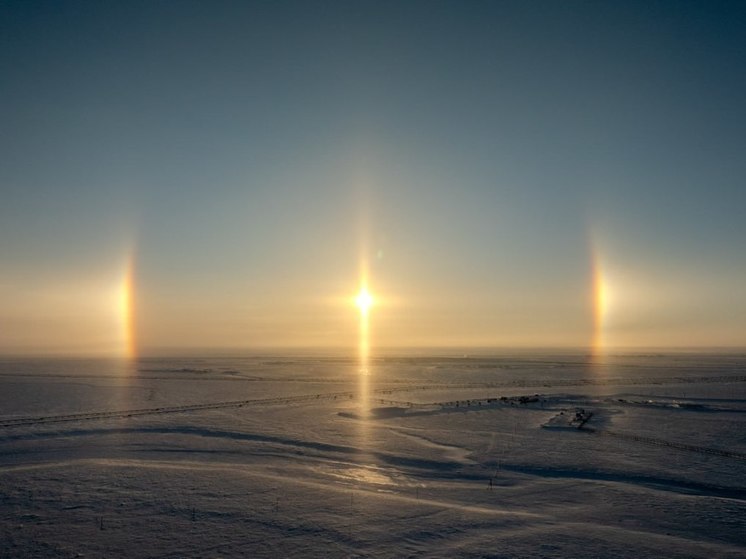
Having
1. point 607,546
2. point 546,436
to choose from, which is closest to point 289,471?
point 607,546

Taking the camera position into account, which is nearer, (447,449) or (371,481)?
(371,481)

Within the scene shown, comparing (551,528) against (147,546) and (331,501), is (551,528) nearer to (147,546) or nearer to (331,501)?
(331,501)

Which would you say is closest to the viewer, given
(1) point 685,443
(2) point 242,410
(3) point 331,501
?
(3) point 331,501

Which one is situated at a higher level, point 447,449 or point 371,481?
point 371,481

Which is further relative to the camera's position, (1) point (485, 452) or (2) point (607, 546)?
(1) point (485, 452)

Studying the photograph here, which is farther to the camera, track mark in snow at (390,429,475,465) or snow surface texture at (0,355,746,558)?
track mark in snow at (390,429,475,465)

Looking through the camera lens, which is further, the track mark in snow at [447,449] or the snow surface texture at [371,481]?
the track mark in snow at [447,449]

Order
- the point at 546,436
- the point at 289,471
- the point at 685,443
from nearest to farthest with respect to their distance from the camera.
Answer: the point at 289,471 < the point at 685,443 < the point at 546,436
